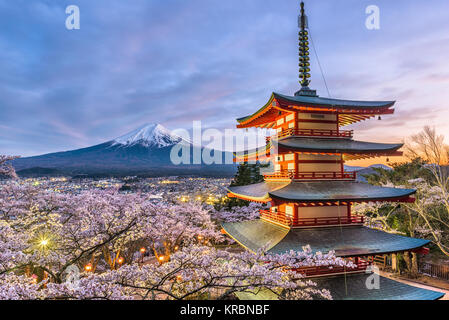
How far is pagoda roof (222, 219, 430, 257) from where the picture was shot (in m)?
8.93

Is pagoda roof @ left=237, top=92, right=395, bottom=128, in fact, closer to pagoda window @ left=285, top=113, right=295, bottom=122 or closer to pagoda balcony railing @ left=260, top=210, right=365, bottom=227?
pagoda window @ left=285, top=113, right=295, bottom=122

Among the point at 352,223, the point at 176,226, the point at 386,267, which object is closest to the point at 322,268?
the point at 352,223

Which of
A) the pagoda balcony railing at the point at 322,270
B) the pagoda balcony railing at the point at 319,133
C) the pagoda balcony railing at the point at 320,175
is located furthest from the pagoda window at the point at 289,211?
the pagoda balcony railing at the point at 319,133

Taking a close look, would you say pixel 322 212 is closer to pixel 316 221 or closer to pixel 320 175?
pixel 316 221

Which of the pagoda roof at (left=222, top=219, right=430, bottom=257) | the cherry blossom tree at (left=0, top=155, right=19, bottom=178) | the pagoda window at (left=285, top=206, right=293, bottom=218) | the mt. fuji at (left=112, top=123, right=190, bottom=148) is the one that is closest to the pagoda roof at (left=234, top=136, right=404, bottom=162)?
the pagoda window at (left=285, top=206, right=293, bottom=218)

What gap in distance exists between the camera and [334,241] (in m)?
9.58

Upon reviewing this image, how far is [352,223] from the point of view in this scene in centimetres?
1076

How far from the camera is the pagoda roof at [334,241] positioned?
8.93 meters

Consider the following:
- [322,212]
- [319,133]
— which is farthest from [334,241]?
[319,133]

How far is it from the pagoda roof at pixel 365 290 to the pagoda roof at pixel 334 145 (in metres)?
5.40

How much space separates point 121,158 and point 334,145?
75.8m
